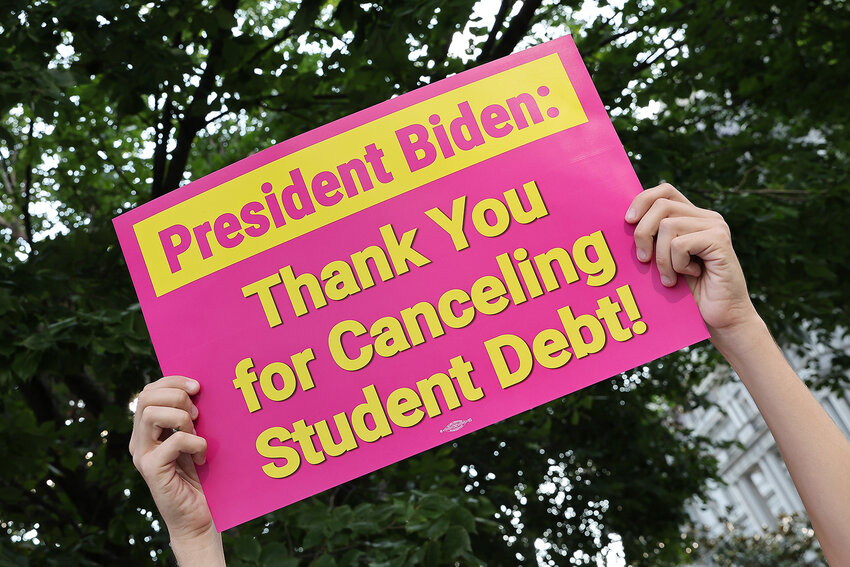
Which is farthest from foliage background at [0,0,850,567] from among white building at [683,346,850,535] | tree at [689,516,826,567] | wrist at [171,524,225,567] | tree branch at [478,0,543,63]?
white building at [683,346,850,535]

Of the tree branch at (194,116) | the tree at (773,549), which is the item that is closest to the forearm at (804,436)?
the tree branch at (194,116)

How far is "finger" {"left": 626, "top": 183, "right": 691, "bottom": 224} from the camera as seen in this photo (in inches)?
70.9

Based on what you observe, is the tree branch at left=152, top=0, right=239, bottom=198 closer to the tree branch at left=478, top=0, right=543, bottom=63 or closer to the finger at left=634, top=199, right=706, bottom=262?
the tree branch at left=478, top=0, right=543, bottom=63

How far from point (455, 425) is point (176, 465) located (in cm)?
60

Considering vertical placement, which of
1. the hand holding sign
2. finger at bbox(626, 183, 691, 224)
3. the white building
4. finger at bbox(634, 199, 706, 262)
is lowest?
the white building

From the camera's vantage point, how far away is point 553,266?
6.35 feet

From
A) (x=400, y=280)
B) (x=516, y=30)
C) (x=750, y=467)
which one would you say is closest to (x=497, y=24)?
(x=516, y=30)

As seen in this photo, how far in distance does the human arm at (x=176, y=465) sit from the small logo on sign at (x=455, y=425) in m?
0.51

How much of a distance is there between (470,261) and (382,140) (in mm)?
346

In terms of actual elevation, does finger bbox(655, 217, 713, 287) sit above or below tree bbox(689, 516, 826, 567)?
above

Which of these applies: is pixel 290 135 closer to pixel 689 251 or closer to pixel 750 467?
pixel 689 251

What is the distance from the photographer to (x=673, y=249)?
1752mm

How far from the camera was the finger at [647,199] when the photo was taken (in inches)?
A: 70.9

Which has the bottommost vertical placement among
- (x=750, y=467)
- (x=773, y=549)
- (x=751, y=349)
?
(x=750, y=467)
